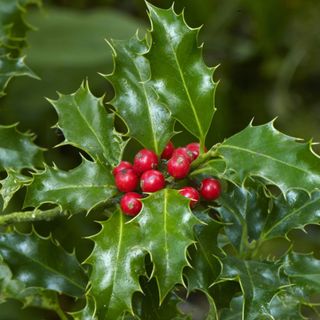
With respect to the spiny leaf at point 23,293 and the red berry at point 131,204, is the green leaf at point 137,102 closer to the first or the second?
the red berry at point 131,204

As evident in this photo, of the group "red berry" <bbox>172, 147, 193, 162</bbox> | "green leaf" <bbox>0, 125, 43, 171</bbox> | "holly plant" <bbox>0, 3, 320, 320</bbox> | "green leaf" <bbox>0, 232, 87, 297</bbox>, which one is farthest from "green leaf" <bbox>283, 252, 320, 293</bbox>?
"green leaf" <bbox>0, 125, 43, 171</bbox>

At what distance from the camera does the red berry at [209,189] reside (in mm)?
1112

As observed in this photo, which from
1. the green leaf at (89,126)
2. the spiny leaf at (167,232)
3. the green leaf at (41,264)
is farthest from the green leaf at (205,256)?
the green leaf at (41,264)

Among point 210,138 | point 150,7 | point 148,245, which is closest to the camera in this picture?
point 148,245

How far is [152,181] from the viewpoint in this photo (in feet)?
3.50

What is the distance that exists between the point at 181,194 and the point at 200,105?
0.17m

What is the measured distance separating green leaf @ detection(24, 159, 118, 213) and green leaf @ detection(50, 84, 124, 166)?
6cm

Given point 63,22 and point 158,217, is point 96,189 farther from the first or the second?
point 63,22

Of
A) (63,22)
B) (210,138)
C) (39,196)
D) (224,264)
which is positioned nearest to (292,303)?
(224,264)

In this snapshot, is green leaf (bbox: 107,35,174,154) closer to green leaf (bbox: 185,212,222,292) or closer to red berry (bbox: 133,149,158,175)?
red berry (bbox: 133,149,158,175)

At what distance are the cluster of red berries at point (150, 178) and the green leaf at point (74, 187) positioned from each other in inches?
1.0

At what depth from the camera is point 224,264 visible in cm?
115

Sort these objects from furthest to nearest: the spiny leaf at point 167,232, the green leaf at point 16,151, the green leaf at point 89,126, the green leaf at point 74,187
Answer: the green leaf at point 16,151 → the green leaf at point 89,126 → the green leaf at point 74,187 → the spiny leaf at point 167,232

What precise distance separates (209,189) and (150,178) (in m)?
0.11
